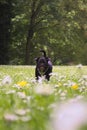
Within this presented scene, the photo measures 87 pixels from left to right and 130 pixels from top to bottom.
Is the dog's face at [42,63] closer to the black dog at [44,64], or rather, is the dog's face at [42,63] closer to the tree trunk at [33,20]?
the black dog at [44,64]

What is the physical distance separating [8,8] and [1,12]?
28.0 inches

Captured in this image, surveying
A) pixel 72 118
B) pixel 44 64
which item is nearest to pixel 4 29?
pixel 44 64

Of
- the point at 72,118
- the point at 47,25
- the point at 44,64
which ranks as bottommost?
the point at 47,25

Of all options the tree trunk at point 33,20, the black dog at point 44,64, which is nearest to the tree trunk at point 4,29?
the tree trunk at point 33,20

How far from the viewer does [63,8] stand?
48125 mm

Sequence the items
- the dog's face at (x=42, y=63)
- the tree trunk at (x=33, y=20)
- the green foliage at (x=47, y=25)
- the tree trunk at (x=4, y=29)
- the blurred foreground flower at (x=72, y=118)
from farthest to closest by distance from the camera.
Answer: the tree trunk at (x=33, y=20) → the green foliage at (x=47, y=25) → the tree trunk at (x=4, y=29) → the dog's face at (x=42, y=63) → the blurred foreground flower at (x=72, y=118)

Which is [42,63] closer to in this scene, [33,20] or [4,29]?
[4,29]

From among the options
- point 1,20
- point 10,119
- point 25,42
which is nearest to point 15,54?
point 25,42

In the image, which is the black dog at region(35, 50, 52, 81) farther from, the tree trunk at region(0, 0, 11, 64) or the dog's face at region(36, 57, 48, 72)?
the tree trunk at region(0, 0, 11, 64)

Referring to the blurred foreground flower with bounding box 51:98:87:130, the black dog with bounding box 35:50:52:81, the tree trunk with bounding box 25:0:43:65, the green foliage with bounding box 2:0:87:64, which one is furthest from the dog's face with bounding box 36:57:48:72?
the tree trunk with bounding box 25:0:43:65

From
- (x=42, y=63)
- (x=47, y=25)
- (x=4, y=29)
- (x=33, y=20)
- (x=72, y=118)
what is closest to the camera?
(x=72, y=118)

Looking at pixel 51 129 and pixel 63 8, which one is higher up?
pixel 51 129

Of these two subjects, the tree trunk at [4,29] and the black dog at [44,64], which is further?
the tree trunk at [4,29]

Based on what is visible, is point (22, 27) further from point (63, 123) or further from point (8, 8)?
point (63, 123)
